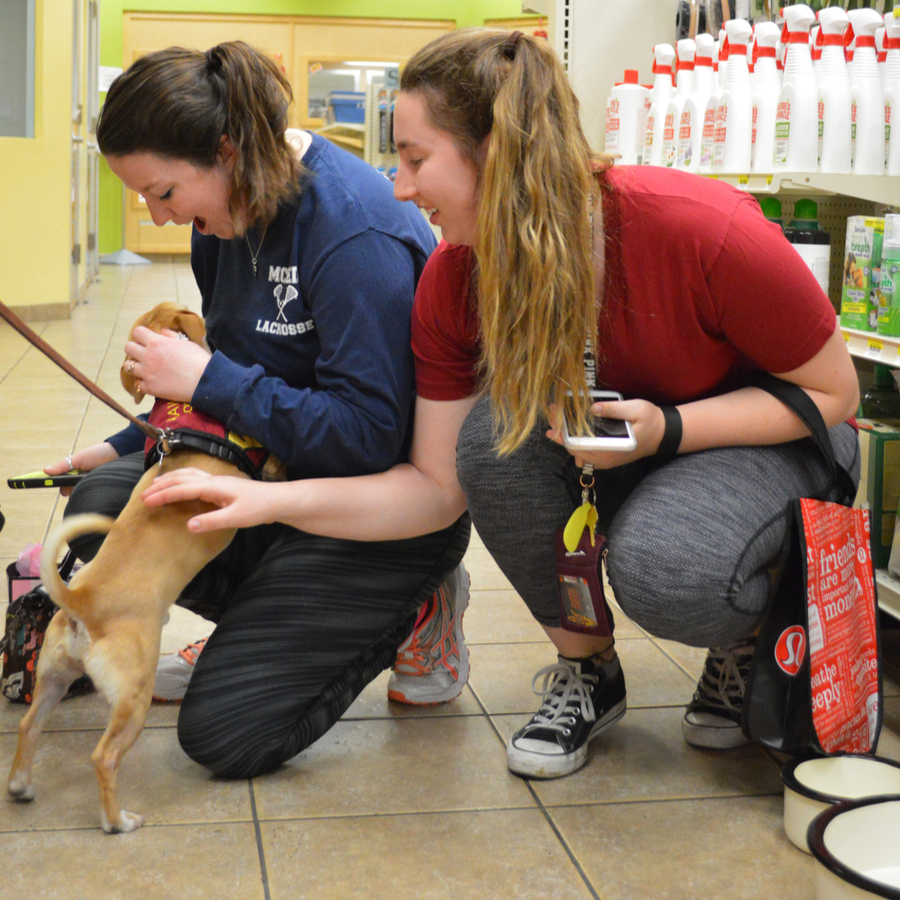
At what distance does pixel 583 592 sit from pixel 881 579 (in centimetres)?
72

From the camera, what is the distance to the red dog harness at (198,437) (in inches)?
58.5

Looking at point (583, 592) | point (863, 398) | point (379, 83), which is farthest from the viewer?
point (379, 83)

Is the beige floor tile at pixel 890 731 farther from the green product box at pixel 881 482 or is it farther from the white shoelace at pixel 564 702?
the white shoelace at pixel 564 702

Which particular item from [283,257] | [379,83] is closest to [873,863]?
[283,257]

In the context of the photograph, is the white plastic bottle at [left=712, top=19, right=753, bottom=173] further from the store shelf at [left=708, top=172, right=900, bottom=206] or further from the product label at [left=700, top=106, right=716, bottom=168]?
the store shelf at [left=708, top=172, right=900, bottom=206]

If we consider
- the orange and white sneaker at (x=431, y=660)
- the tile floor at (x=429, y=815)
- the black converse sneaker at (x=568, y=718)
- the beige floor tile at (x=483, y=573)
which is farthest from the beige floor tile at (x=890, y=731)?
the beige floor tile at (x=483, y=573)

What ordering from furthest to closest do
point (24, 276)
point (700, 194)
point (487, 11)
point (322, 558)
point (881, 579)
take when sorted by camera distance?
point (487, 11), point (24, 276), point (881, 579), point (322, 558), point (700, 194)

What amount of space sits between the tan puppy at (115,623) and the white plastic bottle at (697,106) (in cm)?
148

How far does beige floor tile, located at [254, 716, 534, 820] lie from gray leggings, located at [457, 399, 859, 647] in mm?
268

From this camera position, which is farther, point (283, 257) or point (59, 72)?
point (59, 72)

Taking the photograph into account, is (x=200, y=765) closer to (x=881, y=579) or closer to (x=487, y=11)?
(x=881, y=579)

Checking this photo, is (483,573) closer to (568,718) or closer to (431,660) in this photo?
(431,660)

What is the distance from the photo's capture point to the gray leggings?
1.34m

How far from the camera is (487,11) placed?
1082 centimetres
